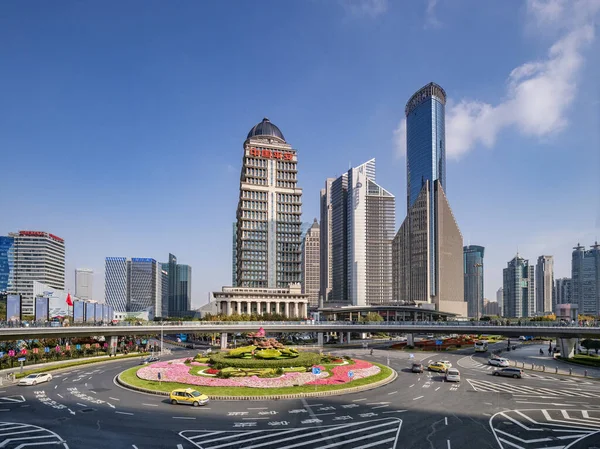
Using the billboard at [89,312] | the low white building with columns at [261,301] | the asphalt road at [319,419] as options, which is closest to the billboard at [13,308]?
the billboard at [89,312]

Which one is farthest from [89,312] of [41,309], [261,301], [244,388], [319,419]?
[319,419]

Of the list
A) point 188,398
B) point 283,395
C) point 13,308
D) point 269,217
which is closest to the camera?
point 188,398

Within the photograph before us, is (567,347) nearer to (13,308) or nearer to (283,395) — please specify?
(283,395)

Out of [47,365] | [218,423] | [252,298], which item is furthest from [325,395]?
[252,298]

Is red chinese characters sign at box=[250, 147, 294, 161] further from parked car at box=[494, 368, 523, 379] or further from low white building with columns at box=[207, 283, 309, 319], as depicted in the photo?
parked car at box=[494, 368, 523, 379]

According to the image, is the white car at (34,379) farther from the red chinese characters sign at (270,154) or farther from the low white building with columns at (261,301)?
the red chinese characters sign at (270,154)

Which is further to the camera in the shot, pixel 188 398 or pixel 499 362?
pixel 499 362

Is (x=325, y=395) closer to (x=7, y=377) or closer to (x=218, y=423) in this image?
(x=218, y=423)
